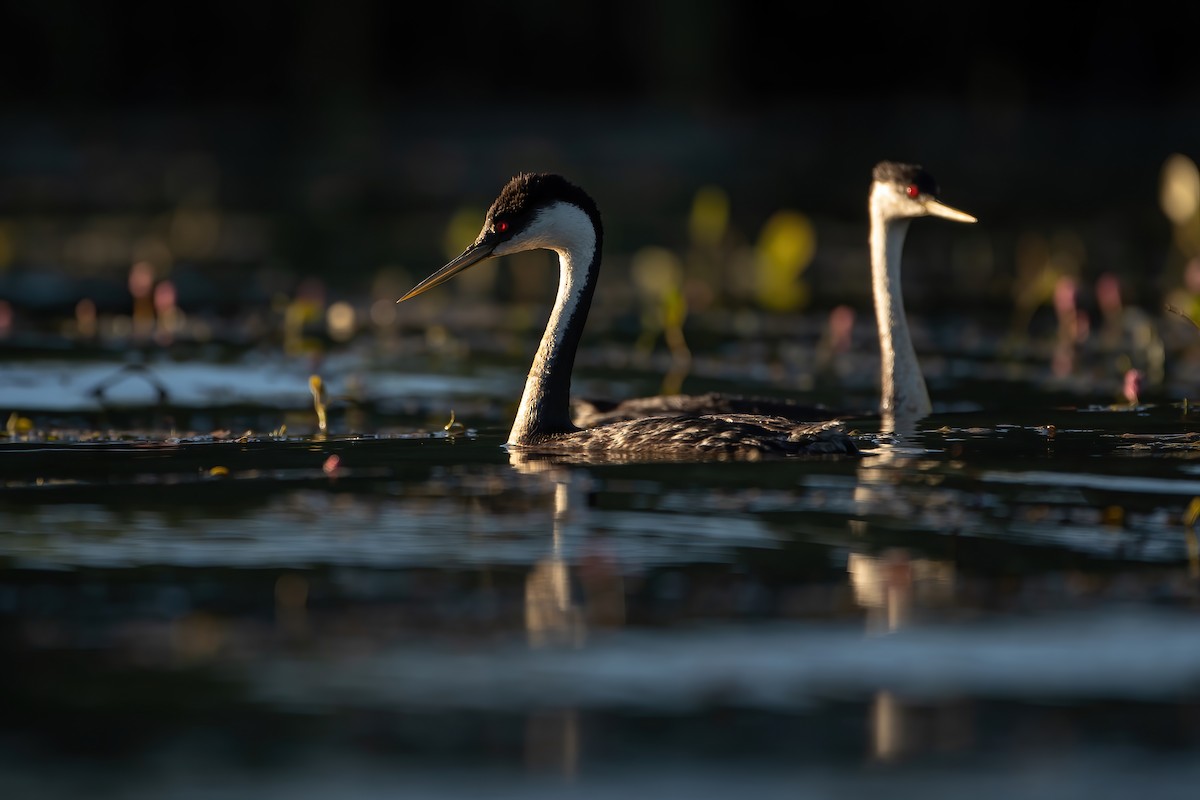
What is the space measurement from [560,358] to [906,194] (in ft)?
7.99

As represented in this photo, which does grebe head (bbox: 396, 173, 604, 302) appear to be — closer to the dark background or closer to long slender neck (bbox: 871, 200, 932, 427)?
long slender neck (bbox: 871, 200, 932, 427)

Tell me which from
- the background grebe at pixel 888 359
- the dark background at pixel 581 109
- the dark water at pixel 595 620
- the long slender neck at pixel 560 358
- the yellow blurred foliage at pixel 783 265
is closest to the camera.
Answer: the dark water at pixel 595 620

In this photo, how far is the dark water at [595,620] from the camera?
4832 millimetres

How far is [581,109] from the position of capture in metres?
36.5

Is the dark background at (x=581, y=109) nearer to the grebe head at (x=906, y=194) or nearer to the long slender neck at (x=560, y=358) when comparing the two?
the grebe head at (x=906, y=194)

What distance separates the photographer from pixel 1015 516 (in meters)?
7.70

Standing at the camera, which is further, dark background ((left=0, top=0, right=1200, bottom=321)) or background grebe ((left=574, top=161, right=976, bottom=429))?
dark background ((left=0, top=0, right=1200, bottom=321))

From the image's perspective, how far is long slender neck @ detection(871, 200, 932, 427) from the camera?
11008 millimetres

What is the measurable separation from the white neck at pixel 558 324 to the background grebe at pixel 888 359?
612 mm

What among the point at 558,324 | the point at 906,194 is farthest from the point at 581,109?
the point at 558,324

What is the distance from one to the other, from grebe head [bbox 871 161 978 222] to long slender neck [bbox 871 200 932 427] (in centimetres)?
10

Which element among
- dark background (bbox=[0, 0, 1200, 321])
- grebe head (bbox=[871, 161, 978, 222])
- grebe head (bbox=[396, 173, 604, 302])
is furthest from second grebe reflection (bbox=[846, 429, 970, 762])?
dark background (bbox=[0, 0, 1200, 321])

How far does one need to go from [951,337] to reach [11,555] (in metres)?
9.97

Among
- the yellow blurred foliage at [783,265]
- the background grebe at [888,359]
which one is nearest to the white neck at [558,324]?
the background grebe at [888,359]
